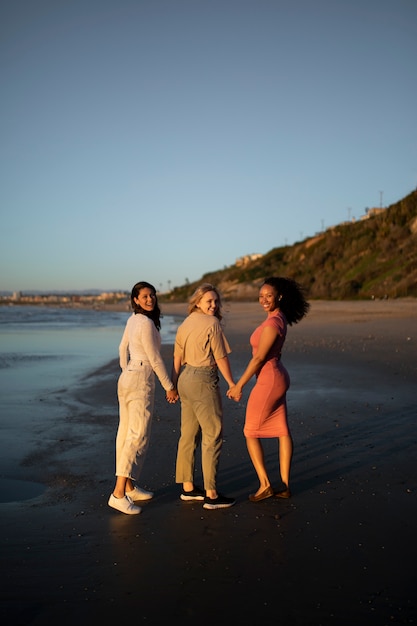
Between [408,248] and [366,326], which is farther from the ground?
[408,248]

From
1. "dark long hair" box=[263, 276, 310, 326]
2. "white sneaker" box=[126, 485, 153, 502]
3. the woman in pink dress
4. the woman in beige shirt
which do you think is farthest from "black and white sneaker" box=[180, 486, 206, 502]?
"dark long hair" box=[263, 276, 310, 326]

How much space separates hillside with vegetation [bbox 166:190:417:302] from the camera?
42031 millimetres

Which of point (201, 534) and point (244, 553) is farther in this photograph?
point (201, 534)

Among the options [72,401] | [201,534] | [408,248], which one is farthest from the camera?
[408,248]

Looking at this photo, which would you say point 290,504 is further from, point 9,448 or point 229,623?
point 9,448

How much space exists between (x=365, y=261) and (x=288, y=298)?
49406mm

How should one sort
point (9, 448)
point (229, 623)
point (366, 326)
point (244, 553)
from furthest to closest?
point (366, 326), point (9, 448), point (244, 553), point (229, 623)

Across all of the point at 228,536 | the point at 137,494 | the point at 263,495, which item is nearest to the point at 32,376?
the point at 137,494

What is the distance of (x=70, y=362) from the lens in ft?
53.2

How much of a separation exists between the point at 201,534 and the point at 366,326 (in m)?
18.4

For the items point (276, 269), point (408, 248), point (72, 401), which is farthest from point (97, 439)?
point (276, 269)

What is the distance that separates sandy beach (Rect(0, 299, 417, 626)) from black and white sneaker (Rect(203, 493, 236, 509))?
81mm

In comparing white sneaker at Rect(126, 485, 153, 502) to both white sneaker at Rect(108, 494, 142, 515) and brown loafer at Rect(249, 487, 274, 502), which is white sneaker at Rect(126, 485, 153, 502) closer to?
white sneaker at Rect(108, 494, 142, 515)

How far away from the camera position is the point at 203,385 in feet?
16.9
